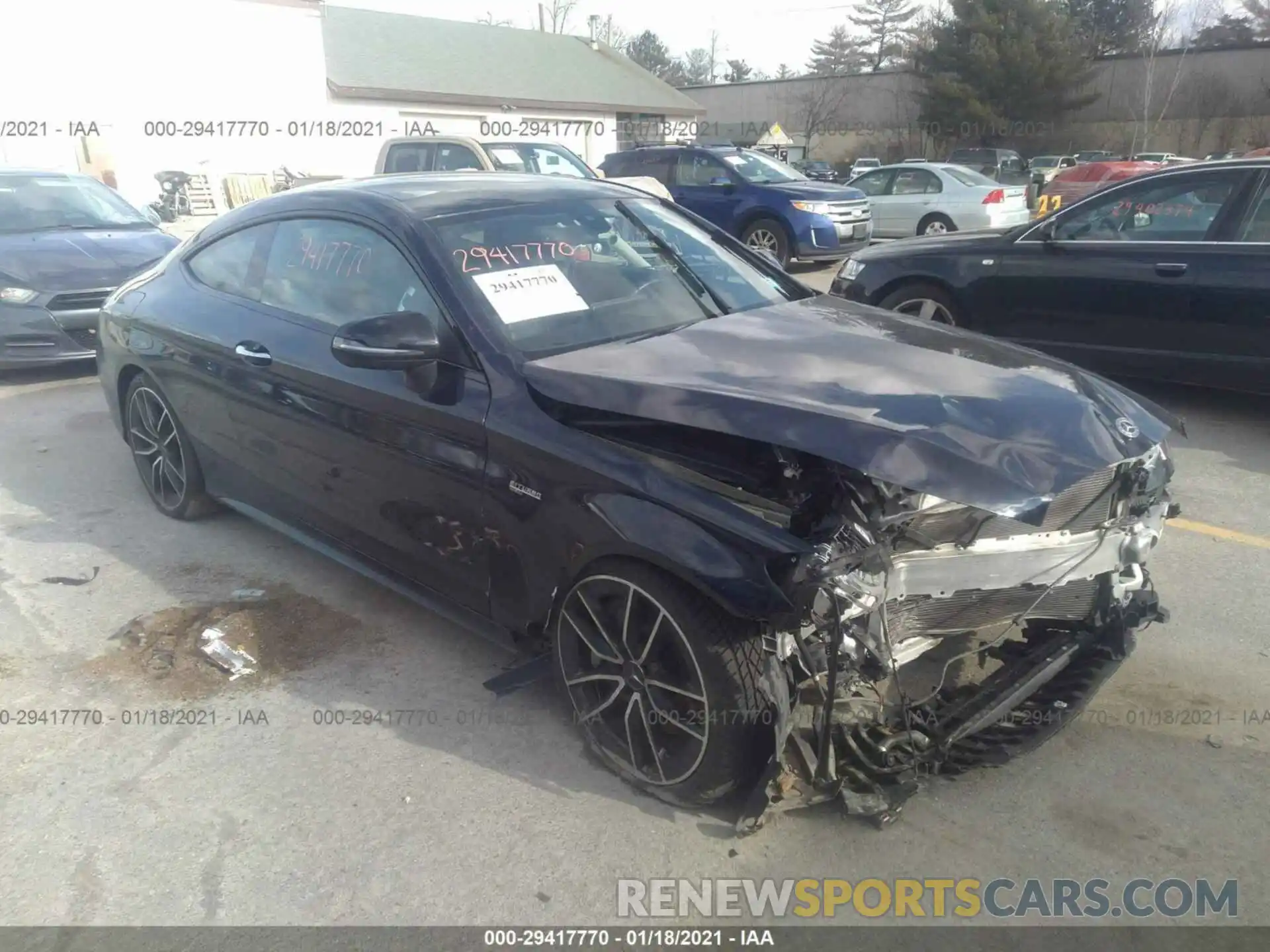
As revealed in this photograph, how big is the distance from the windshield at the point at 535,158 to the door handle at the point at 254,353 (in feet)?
29.9

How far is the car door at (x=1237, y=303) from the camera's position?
5.70 meters

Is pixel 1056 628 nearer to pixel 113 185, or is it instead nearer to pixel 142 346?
pixel 142 346

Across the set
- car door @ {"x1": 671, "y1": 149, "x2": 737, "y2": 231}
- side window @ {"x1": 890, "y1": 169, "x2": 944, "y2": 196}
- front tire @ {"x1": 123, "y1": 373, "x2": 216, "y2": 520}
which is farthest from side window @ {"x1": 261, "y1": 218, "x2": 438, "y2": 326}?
side window @ {"x1": 890, "y1": 169, "x2": 944, "y2": 196}

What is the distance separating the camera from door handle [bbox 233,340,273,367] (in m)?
3.94

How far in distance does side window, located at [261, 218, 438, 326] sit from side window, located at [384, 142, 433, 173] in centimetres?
934

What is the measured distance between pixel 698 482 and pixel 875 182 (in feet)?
52.6

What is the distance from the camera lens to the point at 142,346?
480 centimetres

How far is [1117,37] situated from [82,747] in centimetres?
6216

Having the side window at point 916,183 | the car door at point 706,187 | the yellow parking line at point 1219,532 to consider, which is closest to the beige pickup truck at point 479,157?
the car door at point 706,187

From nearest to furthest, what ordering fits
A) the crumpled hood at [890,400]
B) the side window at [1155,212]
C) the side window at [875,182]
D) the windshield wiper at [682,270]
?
1. the crumpled hood at [890,400]
2. the windshield wiper at [682,270]
3. the side window at [1155,212]
4. the side window at [875,182]

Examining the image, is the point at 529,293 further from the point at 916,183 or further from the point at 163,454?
the point at 916,183

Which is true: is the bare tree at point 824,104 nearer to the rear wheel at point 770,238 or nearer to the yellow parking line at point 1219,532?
the rear wheel at point 770,238

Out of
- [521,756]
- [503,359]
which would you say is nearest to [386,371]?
[503,359]

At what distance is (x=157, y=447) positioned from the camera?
16.5 ft
